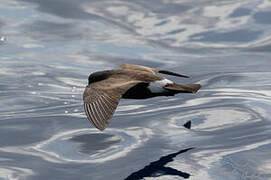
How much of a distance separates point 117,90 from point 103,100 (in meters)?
0.24

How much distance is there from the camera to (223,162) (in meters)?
5.41

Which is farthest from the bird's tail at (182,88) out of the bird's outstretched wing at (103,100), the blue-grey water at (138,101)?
the blue-grey water at (138,101)

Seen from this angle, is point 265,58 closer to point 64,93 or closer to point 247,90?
point 247,90

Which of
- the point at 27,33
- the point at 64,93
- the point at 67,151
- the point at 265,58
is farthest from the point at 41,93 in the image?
the point at 265,58

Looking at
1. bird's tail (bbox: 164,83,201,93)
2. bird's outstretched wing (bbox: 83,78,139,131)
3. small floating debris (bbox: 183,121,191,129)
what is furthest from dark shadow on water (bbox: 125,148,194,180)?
small floating debris (bbox: 183,121,191,129)

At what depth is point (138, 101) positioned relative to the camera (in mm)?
8094

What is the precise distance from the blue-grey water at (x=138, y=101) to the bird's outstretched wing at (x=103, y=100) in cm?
62

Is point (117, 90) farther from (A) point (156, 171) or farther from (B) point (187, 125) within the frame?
(B) point (187, 125)

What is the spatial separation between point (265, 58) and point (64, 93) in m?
3.96

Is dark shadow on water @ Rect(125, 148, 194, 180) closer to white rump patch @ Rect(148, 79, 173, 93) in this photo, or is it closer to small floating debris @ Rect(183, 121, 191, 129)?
white rump patch @ Rect(148, 79, 173, 93)

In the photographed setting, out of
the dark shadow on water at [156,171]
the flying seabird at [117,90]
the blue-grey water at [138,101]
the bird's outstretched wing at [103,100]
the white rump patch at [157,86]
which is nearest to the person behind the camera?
the bird's outstretched wing at [103,100]

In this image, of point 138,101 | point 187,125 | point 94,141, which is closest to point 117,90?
point 94,141

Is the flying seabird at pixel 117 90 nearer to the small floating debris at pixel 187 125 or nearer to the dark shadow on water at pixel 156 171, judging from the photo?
the dark shadow on water at pixel 156 171

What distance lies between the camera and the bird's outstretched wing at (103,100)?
4738 millimetres
